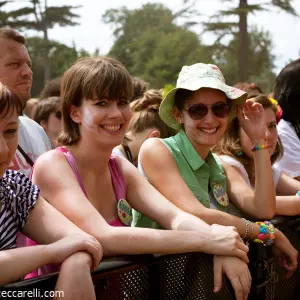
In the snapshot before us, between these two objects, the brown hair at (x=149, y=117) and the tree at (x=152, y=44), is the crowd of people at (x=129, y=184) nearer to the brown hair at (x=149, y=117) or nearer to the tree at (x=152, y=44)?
the brown hair at (x=149, y=117)

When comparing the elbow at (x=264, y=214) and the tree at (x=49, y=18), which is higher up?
the elbow at (x=264, y=214)

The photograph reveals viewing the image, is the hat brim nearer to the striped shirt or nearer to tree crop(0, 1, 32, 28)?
the striped shirt

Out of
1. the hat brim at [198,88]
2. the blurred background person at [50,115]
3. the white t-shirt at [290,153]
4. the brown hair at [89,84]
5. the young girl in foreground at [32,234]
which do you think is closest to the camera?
the young girl in foreground at [32,234]

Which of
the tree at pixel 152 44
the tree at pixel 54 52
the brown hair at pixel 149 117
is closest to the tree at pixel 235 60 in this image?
the tree at pixel 152 44

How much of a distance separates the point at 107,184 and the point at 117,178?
0.25ft

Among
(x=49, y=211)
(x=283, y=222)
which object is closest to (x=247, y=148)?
(x=283, y=222)

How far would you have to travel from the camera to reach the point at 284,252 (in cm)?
243

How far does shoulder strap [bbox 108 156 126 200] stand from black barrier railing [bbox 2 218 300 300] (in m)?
0.51

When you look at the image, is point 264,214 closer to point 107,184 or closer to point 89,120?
point 107,184

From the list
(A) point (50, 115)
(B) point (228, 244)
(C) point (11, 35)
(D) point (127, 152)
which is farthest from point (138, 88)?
(B) point (228, 244)

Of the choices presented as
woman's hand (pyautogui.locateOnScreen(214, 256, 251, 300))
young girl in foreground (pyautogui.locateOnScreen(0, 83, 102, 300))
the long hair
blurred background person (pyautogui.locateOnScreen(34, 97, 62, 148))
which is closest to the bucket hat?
woman's hand (pyautogui.locateOnScreen(214, 256, 251, 300))

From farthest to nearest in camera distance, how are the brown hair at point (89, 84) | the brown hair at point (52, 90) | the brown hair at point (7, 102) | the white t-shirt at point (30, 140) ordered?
the brown hair at point (52, 90) → the white t-shirt at point (30, 140) → the brown hair at point (89, 84) → the brown hair at point (7, 102)

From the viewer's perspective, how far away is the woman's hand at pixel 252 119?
297cm

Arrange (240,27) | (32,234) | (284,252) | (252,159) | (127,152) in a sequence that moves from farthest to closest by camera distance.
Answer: (240,27) < (127,152) < (252,159) < (284,252) < (32,234)
